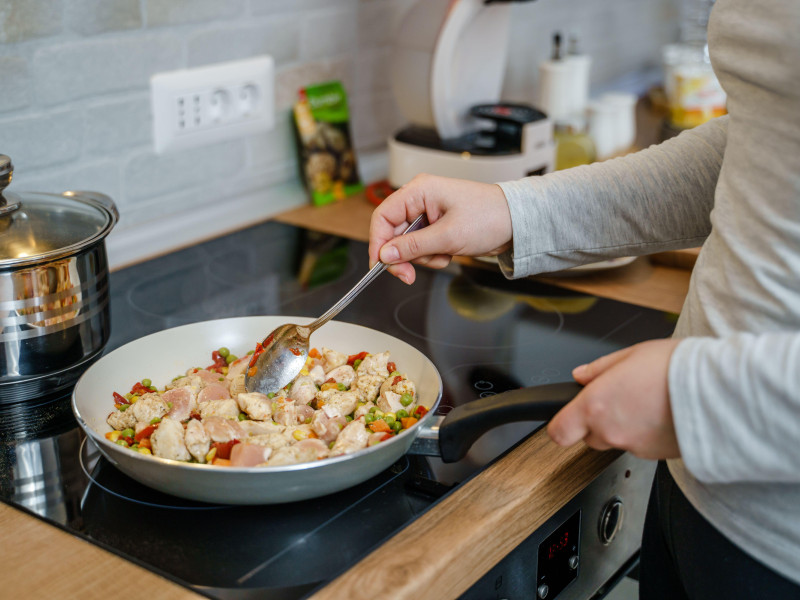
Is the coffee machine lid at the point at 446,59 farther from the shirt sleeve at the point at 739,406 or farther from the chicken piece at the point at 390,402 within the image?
the shirt sleeve at the point at 739,406

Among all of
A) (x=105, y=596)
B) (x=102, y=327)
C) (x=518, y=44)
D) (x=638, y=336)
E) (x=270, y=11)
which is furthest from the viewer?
(x=518, y=44)

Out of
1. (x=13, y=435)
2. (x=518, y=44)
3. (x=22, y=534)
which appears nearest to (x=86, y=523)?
(x=22, y=534)

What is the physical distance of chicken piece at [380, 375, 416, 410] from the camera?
843mm

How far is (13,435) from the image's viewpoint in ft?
2.75

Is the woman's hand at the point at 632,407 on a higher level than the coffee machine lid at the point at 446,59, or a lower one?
lower

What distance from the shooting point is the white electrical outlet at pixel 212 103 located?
4.16 ft

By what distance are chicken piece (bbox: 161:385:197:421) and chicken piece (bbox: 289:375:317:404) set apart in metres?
0.10

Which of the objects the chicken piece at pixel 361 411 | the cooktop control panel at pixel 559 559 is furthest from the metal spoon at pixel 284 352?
the cooktop control panel at pixel 559 559

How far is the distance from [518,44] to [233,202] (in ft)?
2.79

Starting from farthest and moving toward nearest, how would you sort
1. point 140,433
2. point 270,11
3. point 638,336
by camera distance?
point 270,11 → point 638,336 → point 140,433

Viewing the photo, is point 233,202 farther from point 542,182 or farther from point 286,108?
point 542,182

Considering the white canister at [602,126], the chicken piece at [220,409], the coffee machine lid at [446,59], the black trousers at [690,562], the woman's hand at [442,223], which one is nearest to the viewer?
the black trousers at [690,562]

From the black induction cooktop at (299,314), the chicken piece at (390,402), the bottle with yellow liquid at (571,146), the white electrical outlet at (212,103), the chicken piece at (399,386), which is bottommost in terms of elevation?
the black induction cooktop at (299,314)

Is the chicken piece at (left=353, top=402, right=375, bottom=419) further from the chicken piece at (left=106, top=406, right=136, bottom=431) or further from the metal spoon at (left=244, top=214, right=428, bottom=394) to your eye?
the chicken piece at (left=106, top=406, right=136, bottom=431)
